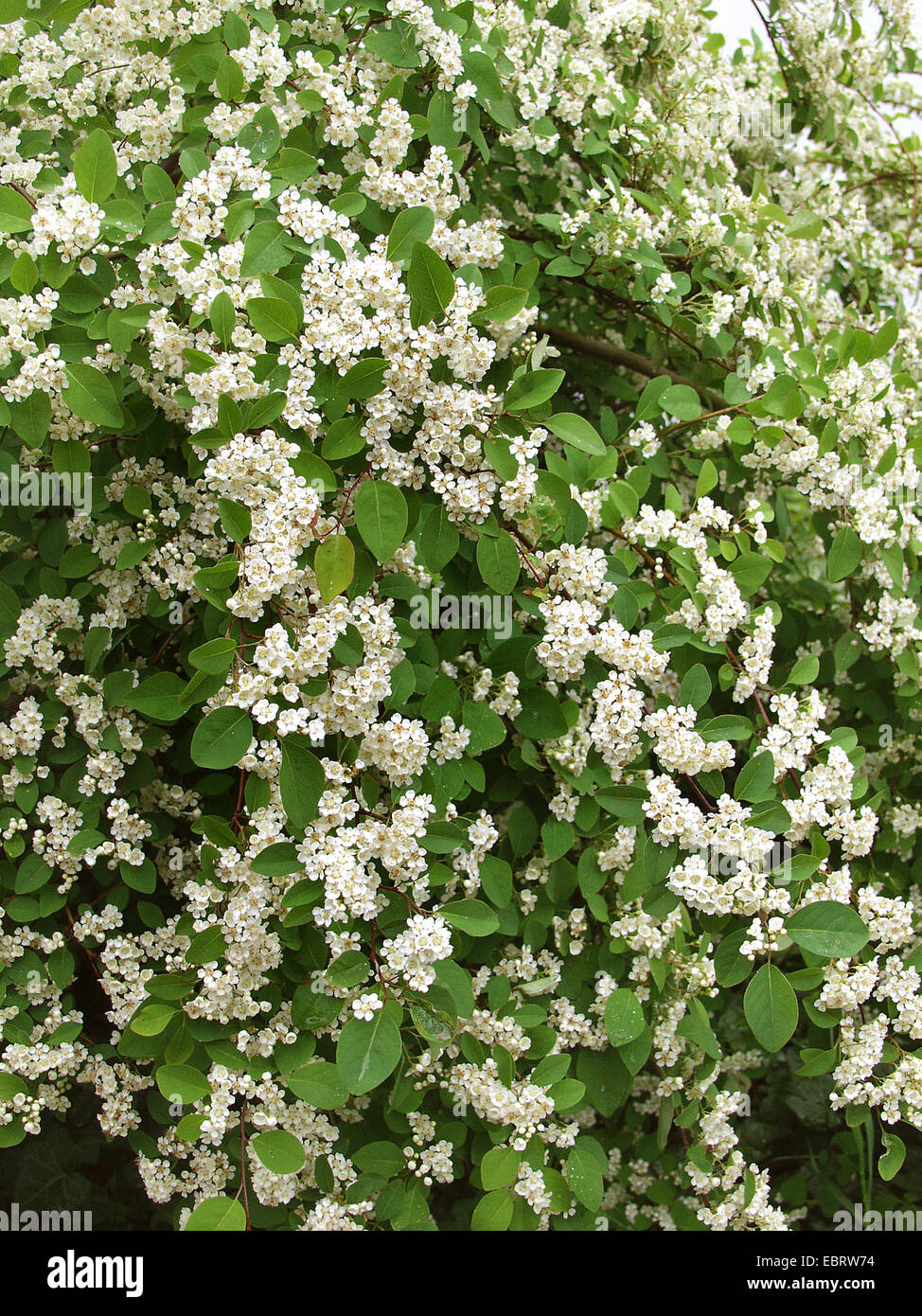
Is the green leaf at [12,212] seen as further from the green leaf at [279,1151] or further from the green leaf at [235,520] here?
the green leaf at [279,1151]

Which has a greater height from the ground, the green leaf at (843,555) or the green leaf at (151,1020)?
the green leaf at (843,555)

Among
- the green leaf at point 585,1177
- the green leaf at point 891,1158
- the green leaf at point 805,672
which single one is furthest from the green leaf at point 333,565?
the green leaf at point 891,1158

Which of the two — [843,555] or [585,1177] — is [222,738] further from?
[843,555]

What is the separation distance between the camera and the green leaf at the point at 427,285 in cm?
165

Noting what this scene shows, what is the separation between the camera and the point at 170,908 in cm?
244

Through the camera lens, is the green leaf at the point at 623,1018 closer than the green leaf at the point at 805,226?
Yes

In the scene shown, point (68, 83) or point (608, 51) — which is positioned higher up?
point (608, 51)

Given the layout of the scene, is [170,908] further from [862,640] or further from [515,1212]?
[862,640]

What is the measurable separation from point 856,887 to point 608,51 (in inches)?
99.8

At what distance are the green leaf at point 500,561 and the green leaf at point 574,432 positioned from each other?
10.4 inches

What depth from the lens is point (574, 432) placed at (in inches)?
78.0

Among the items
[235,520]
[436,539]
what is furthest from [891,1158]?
[235,520]
